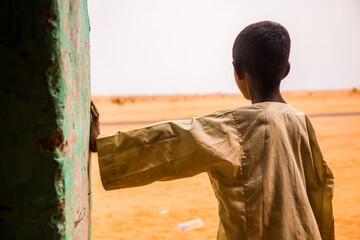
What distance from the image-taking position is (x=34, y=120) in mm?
972

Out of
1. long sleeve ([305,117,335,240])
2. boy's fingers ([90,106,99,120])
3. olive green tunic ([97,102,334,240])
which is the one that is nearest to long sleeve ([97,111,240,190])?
olive green tunic ([97,102,334,240])

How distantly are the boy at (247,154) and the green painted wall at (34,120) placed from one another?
1.24 feet

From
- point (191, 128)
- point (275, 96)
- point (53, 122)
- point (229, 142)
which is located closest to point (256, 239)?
point (229, 142)

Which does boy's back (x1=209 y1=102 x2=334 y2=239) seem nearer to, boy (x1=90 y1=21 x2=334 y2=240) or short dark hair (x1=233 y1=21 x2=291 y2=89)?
boy (x1=90 y1=21 x2=334 y2=240)

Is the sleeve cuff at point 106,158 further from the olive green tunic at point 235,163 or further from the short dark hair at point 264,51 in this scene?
the short dark hair at point 264,51

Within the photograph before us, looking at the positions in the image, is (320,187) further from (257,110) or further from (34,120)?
(34,120)

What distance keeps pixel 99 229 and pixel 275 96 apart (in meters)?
3.59

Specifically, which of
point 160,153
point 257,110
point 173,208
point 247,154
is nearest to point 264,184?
point 247,154

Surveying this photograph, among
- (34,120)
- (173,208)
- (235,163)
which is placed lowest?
(173,208)

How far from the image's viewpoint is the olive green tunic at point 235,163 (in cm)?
138

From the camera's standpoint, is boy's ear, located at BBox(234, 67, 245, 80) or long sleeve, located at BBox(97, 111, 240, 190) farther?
boy's ear, located at BBox(234, 67, 245, 80)

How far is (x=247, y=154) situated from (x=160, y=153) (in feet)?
1.21

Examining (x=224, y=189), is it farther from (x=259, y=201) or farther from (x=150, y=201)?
(x=150, y=201)

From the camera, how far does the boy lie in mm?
1381
